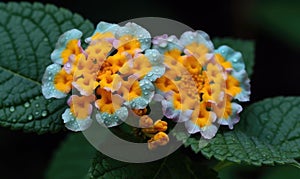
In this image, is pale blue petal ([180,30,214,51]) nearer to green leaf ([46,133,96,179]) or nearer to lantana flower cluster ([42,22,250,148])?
lantana flower cluster ([42,22,250,148])

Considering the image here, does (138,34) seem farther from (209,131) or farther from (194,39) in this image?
(209,131)

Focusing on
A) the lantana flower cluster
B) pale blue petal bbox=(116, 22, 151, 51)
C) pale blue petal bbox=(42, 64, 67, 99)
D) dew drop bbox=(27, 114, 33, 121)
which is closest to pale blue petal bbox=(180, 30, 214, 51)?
the lantana flower cluster

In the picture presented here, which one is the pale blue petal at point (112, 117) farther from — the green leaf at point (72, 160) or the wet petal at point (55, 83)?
the green leaf at point (72, 160)

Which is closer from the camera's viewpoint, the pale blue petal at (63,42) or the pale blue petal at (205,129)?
the pale blue petal at (205,129)

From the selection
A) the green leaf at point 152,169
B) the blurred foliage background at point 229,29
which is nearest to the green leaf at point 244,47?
the green leaf at point 152,169

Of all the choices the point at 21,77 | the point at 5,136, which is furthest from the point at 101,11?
the point at 21,77

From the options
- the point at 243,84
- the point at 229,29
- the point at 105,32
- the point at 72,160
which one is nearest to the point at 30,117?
the point at 105,32
